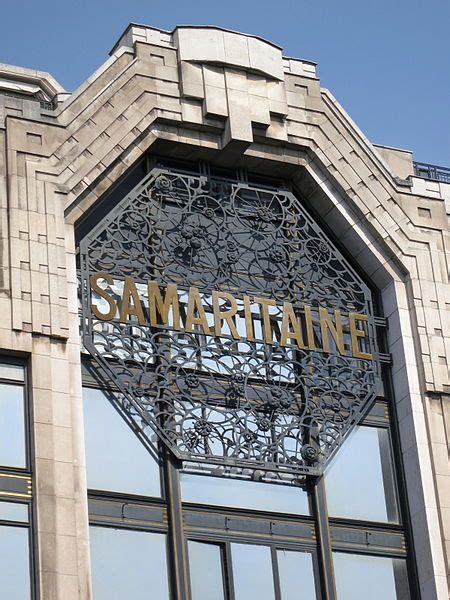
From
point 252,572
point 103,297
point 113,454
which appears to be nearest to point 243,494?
point 252,572

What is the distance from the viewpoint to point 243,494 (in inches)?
1172

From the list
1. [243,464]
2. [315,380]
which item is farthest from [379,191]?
[243,464]

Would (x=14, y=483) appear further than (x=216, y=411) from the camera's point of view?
No

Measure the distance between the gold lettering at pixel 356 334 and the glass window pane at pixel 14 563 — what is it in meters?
7.77

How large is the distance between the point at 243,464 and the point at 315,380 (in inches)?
95.2

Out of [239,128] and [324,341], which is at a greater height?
[239,128]

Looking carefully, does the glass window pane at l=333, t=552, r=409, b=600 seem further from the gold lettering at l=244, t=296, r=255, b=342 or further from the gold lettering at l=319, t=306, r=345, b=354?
the gold lettering at l=244, t=296, r=255, b=342

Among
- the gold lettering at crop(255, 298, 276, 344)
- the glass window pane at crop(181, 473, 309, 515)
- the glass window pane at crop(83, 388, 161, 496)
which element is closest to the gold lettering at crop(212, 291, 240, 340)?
the gold lettering at crop(255, 298, 276, 344)

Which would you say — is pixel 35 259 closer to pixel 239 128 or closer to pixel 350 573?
pixel 239 128

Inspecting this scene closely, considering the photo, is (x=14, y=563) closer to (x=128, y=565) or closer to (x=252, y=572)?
(x=128, y=565)

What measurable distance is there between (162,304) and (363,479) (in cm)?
471

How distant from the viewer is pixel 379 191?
33438mm

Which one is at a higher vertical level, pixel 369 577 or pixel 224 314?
pixel 224 314

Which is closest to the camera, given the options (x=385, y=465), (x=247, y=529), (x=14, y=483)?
(x=14, y=483)
